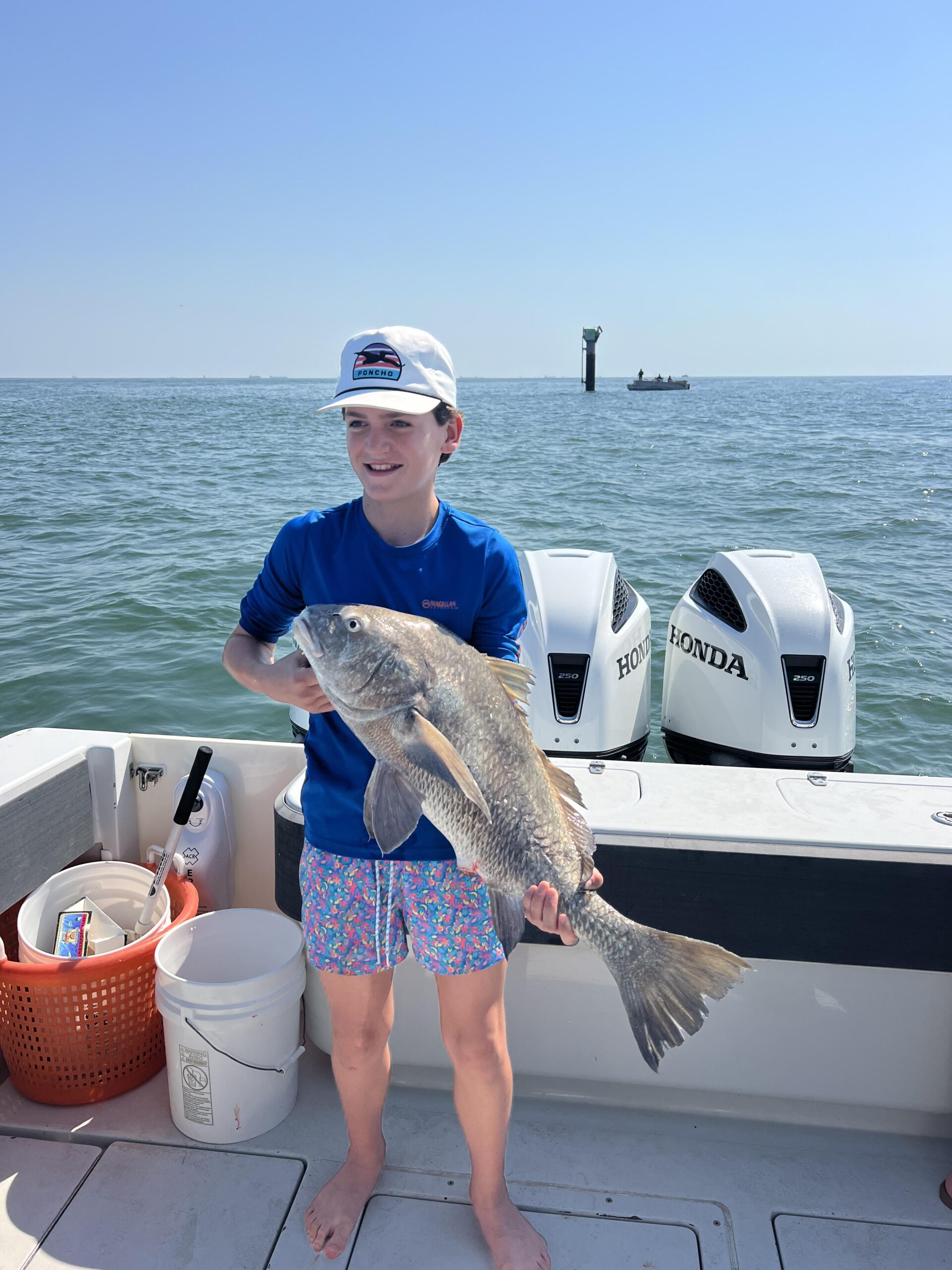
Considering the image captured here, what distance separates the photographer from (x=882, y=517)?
52.9 feet

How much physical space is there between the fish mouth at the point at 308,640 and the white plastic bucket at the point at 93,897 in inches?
61.8

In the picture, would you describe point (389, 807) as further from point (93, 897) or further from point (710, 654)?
point (710, 654)

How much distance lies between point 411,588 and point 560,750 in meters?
2.29

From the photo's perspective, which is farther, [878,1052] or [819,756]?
[819,756]

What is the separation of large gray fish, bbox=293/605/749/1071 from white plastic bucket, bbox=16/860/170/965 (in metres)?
1.51

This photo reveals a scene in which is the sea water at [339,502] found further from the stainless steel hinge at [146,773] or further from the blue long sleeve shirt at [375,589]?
the blue long sleeve shirt at [375,589]

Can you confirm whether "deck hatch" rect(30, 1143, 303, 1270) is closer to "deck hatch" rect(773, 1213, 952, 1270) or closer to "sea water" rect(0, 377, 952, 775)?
"deck hatch" rect(773, 1213, 952, 1270)

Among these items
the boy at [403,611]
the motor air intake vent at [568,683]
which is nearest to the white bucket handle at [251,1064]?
the boy at [403,611]

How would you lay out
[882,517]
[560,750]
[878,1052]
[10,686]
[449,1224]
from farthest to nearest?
[882,517]
[10,686]
[560,750]
[878,1052]
[449,1224]

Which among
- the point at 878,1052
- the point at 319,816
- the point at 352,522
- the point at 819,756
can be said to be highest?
the point at 352,522

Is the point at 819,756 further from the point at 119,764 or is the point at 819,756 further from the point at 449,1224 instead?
the point at 119,764

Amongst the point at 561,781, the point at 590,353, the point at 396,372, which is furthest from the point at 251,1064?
the point at 590,353

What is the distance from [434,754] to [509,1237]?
1.41m

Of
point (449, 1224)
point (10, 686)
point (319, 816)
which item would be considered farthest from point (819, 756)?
point (10, 686)
